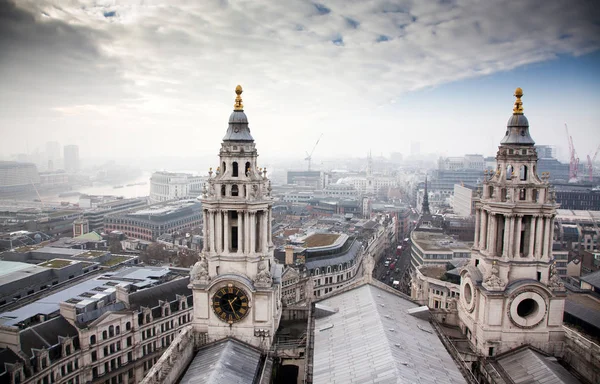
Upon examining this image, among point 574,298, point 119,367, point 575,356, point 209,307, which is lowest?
point 119,367

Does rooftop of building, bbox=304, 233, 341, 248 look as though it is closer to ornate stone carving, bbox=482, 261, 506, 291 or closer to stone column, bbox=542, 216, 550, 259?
ornate stone carving, bbox=482, 261, 506, 291

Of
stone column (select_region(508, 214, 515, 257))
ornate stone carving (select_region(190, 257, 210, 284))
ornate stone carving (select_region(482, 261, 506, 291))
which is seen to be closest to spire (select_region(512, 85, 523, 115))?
stone column (select_region(508, 214, 515, 257))

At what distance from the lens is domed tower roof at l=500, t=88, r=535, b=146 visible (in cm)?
3634

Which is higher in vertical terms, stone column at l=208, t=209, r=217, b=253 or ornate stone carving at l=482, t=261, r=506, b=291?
stone column at l=208, t=209, r=217, b=253

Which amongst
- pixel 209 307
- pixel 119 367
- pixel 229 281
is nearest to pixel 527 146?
pixel 229 281

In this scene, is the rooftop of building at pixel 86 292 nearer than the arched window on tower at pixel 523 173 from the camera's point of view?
No

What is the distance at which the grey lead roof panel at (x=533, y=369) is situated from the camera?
30562mm

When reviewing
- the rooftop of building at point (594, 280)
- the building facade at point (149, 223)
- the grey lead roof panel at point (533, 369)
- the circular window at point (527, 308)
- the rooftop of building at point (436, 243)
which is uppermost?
the circular window at point (527, 308)

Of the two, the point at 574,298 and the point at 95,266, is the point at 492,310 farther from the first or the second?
the point at 95,266

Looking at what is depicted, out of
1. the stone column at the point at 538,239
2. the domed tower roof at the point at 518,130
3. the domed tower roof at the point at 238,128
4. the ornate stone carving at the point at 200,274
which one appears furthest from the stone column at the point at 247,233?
the stone column at the point at 538,239

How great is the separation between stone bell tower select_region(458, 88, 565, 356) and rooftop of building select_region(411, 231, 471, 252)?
5823cm

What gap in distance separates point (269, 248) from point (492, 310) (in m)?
18.5

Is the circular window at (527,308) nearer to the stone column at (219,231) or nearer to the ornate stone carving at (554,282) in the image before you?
the ornate stone carving at (554,282)

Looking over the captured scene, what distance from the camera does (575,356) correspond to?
115ft
